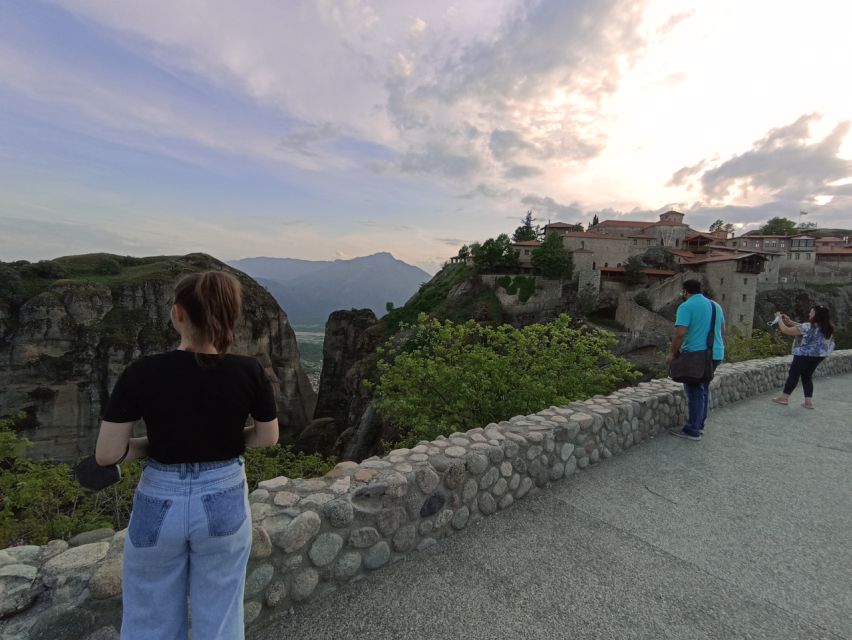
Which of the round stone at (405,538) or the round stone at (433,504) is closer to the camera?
the round stone at (405,538)

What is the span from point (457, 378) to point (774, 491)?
445 cm

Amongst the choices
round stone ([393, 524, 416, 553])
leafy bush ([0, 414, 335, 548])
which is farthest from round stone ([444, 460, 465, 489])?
leafy bush ([0, 414, 335, 548])

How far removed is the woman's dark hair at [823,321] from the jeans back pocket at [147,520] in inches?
386

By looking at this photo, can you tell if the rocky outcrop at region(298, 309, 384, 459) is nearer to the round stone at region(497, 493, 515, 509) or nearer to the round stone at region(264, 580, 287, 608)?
the round stone at region(497, 493, 515, 509)

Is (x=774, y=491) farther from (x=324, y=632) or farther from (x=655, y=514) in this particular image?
(x=324, y=632)

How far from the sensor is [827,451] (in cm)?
563

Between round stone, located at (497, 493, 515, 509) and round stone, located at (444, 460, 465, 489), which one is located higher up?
round stone, located at (444, 460, 465, 489)

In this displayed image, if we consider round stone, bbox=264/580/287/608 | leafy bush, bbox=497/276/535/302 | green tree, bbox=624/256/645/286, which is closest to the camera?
round stone, bbox=264/580/287/608

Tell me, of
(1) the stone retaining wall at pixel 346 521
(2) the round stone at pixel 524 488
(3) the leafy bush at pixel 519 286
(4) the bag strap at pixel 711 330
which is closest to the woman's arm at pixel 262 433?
(1) the stone retaining wall at pixel 346 521

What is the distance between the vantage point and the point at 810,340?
7.24m

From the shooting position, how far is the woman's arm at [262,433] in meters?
2.01

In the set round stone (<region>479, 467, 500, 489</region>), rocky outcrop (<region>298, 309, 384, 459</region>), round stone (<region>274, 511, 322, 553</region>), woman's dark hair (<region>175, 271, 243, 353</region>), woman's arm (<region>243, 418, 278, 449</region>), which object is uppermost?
woman's dark hair (<region>175, 271, 243, 353</region>)

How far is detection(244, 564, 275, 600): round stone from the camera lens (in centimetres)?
251

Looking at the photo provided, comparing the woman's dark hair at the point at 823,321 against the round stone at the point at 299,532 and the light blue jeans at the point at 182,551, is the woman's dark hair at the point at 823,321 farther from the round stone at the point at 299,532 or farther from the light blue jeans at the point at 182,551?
the light blue jeans at the point at 182,551
